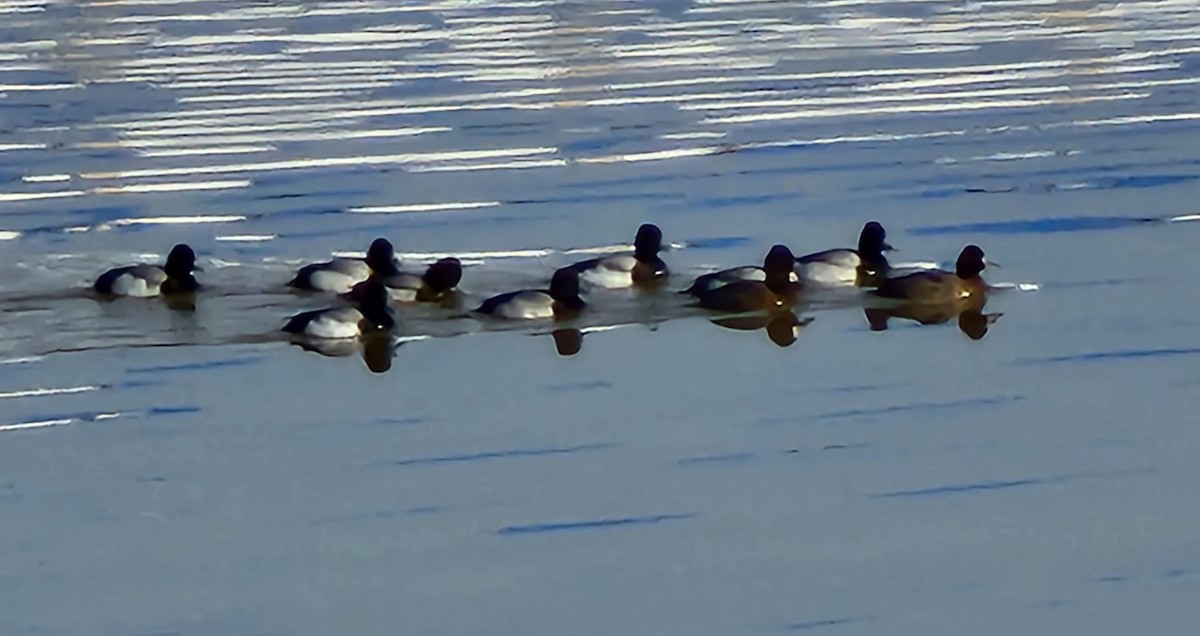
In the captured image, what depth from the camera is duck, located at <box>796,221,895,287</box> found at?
13.7m

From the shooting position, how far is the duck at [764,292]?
1327 cm

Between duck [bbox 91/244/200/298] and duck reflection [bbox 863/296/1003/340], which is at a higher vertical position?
duck [bbox 91/244/200/298]

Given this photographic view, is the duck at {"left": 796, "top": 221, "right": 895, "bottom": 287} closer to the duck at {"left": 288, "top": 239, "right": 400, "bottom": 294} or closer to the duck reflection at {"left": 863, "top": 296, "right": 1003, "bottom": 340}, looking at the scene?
the duck reflection at {"left": 863, "top": 296, "right": 1003, "bottom": 340}

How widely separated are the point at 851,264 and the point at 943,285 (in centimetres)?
57

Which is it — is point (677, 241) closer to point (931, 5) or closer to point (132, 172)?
point (132, 172)

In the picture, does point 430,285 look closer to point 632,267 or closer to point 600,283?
point 600,283

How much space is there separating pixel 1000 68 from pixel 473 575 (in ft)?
43.6

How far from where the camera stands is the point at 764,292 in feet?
43.8

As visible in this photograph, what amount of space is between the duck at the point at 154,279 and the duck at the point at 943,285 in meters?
3.71

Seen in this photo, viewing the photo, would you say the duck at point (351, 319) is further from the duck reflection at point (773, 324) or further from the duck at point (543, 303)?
the duck reflection at point (773, 324)

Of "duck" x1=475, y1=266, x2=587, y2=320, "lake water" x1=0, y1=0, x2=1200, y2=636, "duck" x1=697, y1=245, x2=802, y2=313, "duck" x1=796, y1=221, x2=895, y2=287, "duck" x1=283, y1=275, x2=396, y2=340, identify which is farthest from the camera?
"duck" x1=796, y1=221, x2=895, y2=287

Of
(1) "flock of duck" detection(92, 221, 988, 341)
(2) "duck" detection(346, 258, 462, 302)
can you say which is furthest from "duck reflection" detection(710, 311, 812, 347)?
(2) "duck" detection(346, 258, 462, 302)

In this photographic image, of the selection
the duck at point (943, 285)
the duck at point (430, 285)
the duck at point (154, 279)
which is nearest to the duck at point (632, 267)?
the duck at point (430, 285)

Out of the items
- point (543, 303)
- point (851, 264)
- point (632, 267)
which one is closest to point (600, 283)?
point (632, 267)
